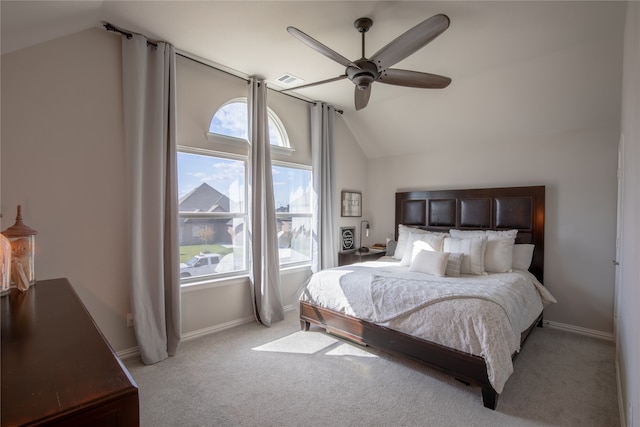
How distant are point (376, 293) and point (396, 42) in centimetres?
203

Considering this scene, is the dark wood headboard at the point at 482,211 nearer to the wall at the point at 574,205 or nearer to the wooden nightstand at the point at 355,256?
the wall at the point at 574,205

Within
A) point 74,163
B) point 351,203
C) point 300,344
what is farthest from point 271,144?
point 300,344

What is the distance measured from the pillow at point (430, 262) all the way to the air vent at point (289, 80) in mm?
2476

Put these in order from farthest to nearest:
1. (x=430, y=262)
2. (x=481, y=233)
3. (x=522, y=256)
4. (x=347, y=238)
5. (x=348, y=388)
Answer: (x=347, y=238) → (x=481, y=233) → (x=522, y=256) → (x=430, y=262) → (x=348, y=388)

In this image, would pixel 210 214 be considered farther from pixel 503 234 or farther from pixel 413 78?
pixel 503 234

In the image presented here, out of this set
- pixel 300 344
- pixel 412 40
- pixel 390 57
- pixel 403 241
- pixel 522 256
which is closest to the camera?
pixel 412 40

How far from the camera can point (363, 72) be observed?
2293 millimetres

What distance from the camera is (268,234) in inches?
145

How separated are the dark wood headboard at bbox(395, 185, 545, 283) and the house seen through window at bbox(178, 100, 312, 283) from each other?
1984 mm

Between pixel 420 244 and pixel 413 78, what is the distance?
198cm

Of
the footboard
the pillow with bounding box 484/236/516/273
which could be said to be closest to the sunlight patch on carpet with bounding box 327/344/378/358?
the footboard

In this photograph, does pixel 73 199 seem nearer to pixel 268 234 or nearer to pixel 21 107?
pixel 21 107

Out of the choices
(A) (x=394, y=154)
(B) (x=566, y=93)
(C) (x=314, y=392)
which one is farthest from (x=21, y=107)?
(B) (x=566, y=93)

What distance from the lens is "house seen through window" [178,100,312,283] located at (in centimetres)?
330
